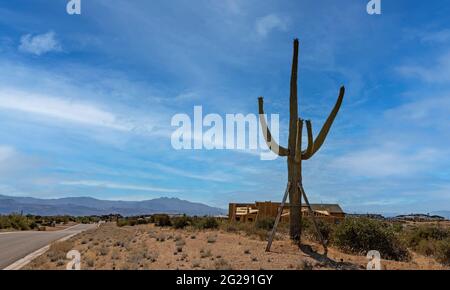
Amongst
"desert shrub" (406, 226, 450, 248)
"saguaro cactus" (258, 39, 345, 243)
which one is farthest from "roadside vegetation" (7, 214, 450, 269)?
"saguaro cactus" (258, 39, 345, 243)

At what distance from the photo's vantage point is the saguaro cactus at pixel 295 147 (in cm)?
1712

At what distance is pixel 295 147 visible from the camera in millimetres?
17453

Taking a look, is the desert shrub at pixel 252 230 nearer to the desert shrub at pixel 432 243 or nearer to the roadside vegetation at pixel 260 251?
the roadside vegetation at pixel 260 251

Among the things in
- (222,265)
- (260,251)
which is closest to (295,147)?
(260,251)

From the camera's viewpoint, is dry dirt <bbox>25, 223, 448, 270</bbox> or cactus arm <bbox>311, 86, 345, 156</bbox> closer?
dry dirt <bbox>25, 223, 448, 270</bbox>

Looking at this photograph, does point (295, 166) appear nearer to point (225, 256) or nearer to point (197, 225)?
point (225, 256)

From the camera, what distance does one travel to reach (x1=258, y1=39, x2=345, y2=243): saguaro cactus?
674 inches

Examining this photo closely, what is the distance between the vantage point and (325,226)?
22.6 m

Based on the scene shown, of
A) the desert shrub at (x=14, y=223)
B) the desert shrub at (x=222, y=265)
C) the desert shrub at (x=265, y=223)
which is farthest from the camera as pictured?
the desert shrub at (x=14, y=223)

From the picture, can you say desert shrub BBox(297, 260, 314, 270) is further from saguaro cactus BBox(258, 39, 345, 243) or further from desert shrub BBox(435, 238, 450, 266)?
desert shrub BBox(435, 238, 450, 266)

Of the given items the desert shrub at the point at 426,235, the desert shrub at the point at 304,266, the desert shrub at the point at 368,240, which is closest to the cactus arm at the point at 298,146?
the desert shrub at the point at 368,240

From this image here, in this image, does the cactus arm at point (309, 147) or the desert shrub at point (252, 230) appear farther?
the desert shrub at point (252, 230)

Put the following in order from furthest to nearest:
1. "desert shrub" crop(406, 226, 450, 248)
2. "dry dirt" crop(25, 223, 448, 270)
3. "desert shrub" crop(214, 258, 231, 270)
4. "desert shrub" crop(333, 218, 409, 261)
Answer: "desert shrub" crop(406, 226, 450, 248)
"desert shrub" crop(333, 218, 409, 261)
"dry dirt" crop(25, 223, 448, 270)
"desert shrub" crop(214, 258, 231, 270)
